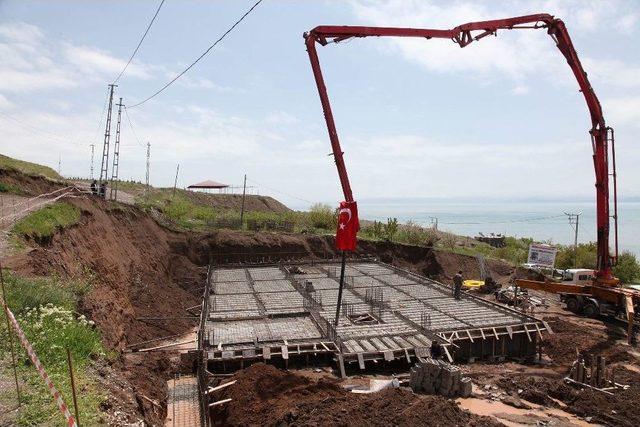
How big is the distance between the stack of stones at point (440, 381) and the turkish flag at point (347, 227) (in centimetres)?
395

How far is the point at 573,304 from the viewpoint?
20.9m

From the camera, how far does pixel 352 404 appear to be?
9.35 meters

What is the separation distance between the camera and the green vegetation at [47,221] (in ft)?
50.2

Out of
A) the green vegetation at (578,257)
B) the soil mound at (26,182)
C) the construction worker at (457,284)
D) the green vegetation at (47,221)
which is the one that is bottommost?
the construction worker at (457,284)

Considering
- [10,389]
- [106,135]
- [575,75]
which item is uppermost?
[575,75]

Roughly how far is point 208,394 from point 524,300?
14994 millimetres

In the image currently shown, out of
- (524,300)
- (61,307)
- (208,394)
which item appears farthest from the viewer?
(524,300)

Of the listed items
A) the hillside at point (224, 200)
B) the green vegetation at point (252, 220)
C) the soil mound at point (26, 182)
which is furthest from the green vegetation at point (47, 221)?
the hillside at point (224, 200)

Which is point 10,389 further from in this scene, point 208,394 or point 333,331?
point 333,331

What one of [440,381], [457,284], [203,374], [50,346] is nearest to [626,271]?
[457,284]

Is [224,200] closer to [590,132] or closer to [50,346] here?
[590,132]

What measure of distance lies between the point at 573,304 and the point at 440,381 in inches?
489

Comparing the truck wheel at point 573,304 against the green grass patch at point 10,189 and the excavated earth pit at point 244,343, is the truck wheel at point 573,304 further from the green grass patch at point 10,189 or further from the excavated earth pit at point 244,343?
the green grass patch at point 10,189

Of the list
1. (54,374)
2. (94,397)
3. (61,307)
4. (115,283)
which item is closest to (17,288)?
(61,307)
